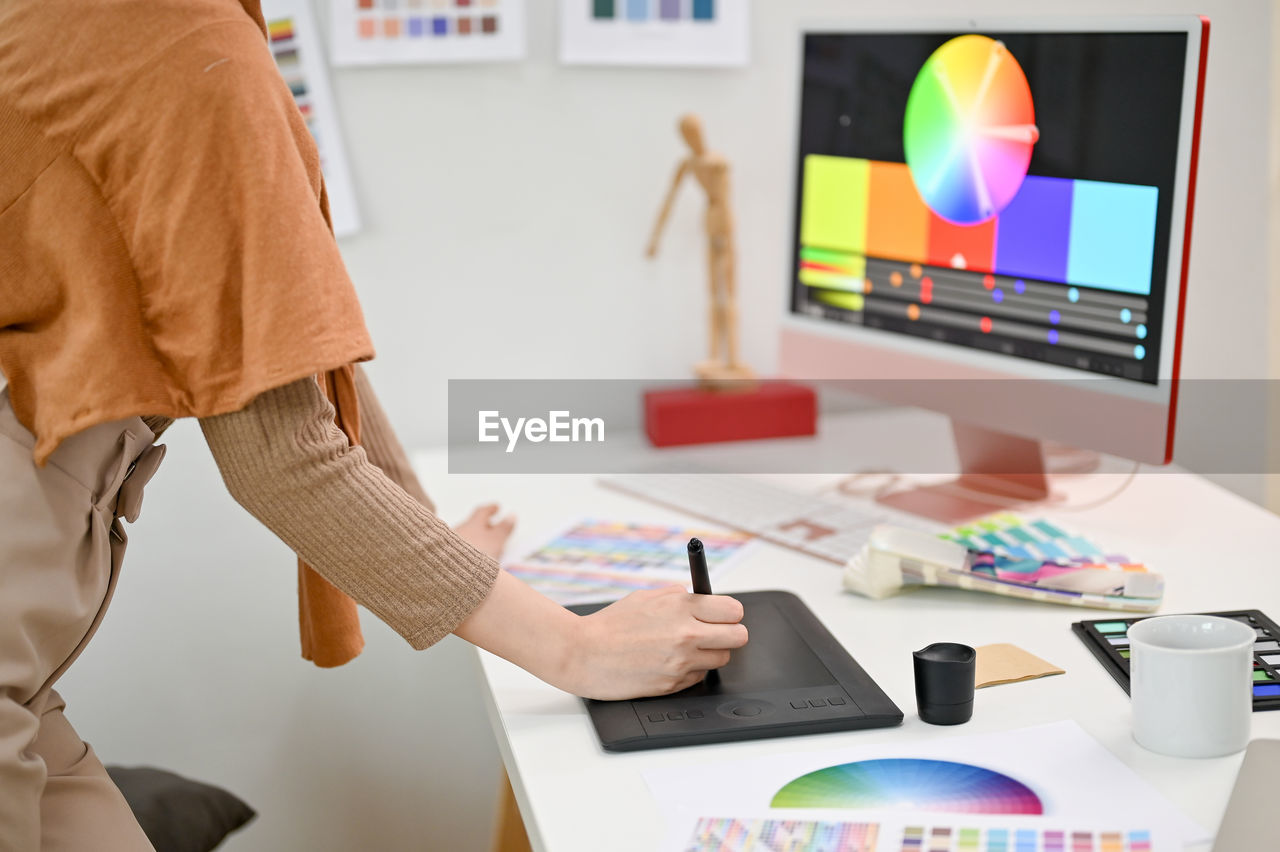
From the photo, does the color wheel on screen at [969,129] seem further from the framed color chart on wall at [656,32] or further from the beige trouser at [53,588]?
the beige trouser at [53,588]

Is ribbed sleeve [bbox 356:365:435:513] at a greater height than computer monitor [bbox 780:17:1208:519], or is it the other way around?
computer monitor [bbox 780:17:1208:519]

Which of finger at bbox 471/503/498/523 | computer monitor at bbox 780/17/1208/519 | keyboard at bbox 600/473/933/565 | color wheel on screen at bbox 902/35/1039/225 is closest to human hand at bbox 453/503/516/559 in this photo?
finger at bbox 471/503/498/523

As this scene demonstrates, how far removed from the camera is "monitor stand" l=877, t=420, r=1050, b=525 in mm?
1288

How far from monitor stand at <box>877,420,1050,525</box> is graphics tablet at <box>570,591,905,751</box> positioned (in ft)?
1.34

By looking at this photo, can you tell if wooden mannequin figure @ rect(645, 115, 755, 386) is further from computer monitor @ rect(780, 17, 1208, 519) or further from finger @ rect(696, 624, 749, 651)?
finger @ rect(696, 624, 749, 651)

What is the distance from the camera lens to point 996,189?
48.1 inches

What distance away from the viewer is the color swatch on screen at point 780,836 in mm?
644

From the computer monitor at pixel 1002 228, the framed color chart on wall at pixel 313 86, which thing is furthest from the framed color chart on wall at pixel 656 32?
the framed color chart on wall at pixel 313 86

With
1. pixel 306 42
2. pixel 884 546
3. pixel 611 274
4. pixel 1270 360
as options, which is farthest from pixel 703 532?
pixel 306 42

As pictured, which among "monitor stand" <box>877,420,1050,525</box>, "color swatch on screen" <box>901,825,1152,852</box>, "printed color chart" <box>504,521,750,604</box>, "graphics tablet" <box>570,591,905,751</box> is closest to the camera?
"color swatch on screen" <box>901,825,1152,852</box>

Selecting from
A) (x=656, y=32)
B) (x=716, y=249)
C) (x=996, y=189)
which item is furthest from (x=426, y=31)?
(x=996, y=189)

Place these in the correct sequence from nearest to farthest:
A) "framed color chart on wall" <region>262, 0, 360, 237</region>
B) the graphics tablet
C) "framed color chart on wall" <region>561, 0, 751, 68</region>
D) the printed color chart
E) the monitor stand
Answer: the graphics tablet → the printed color chart → the monitor stand → "framed color chart on wall" <region>262, 0, 360, 237</region> → "framed color chart on wall" <region>561, 0, 751, 68</region>

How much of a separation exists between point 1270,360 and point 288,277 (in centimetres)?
113

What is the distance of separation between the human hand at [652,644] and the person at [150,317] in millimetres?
113
